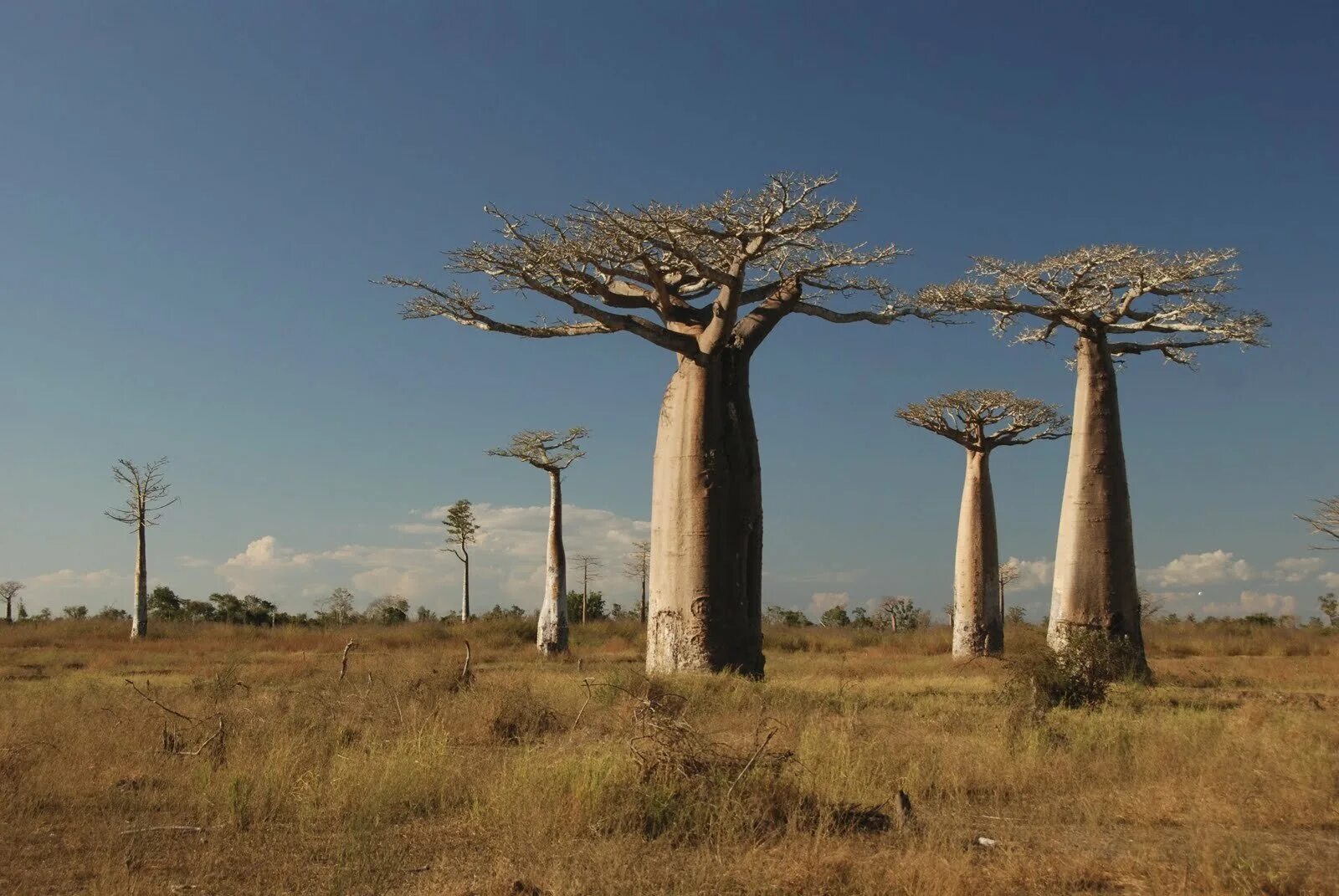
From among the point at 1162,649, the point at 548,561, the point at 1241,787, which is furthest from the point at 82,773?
the point at 1162,649

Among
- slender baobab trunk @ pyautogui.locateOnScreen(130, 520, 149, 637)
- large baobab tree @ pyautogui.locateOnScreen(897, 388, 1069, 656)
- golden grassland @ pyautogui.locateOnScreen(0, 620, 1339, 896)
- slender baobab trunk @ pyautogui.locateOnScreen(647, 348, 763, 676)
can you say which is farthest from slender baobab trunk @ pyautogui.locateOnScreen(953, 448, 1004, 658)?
slender baobab trunk @ pyautogui.locateOnScreen(130, 520, 149, 637)

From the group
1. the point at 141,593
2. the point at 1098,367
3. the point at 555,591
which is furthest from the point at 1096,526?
the point at 141,593

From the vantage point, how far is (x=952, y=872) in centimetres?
391

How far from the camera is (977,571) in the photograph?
64.9ft

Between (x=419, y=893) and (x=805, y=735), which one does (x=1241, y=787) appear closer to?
(x=805, y=735)

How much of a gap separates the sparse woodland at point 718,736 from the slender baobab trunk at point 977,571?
2797 mm

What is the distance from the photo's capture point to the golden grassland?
13.4ft

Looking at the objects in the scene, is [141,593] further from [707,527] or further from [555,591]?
[707,527]

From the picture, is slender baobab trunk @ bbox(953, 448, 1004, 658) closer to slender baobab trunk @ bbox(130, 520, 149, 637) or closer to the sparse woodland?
the sparse woodland

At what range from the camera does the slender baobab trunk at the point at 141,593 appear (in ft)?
75.8

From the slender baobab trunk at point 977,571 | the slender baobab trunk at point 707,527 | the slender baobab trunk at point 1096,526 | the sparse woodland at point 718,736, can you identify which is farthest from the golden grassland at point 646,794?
the slender baobab trunk at point 977,571

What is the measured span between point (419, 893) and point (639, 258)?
8802 millimetres

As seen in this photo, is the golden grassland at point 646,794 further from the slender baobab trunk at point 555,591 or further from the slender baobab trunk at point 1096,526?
the slender baobab trunk at point 555,591

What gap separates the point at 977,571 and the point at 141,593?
17730mm
